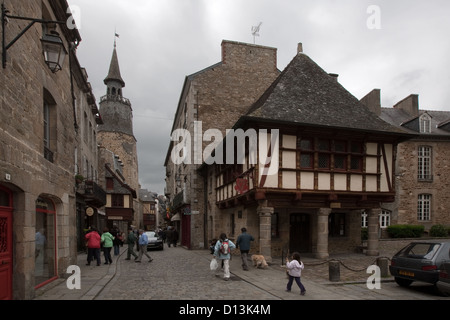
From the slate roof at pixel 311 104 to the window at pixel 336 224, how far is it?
15.0 feet

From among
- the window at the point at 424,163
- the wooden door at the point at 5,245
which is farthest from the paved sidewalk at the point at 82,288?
the window at the point at 424,163

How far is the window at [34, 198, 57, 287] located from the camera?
8448 mm

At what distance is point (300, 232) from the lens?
16125 mm

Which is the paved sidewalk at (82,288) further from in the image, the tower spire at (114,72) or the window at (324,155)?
the tower spire at (114,72)

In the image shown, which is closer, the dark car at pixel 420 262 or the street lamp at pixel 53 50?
the street lamp at pixel 53 50

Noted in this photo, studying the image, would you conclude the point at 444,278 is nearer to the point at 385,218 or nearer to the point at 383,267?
the point at 383,267

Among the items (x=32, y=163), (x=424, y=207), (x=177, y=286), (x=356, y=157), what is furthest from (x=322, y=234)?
(x=424, y=207)

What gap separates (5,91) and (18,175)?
4.85 ft

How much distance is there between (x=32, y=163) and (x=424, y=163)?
22855mm

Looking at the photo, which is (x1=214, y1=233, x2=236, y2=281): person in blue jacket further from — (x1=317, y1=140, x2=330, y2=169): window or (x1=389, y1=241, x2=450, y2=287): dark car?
(x1=317, y1=140, x2=330, y2=169): window

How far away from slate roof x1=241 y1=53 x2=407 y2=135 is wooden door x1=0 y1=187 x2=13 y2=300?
7920 millimetres

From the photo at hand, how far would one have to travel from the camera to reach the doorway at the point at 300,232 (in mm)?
16000

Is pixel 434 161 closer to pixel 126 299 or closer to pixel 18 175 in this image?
pixel 126 299

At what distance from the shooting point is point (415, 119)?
74.7 feet
